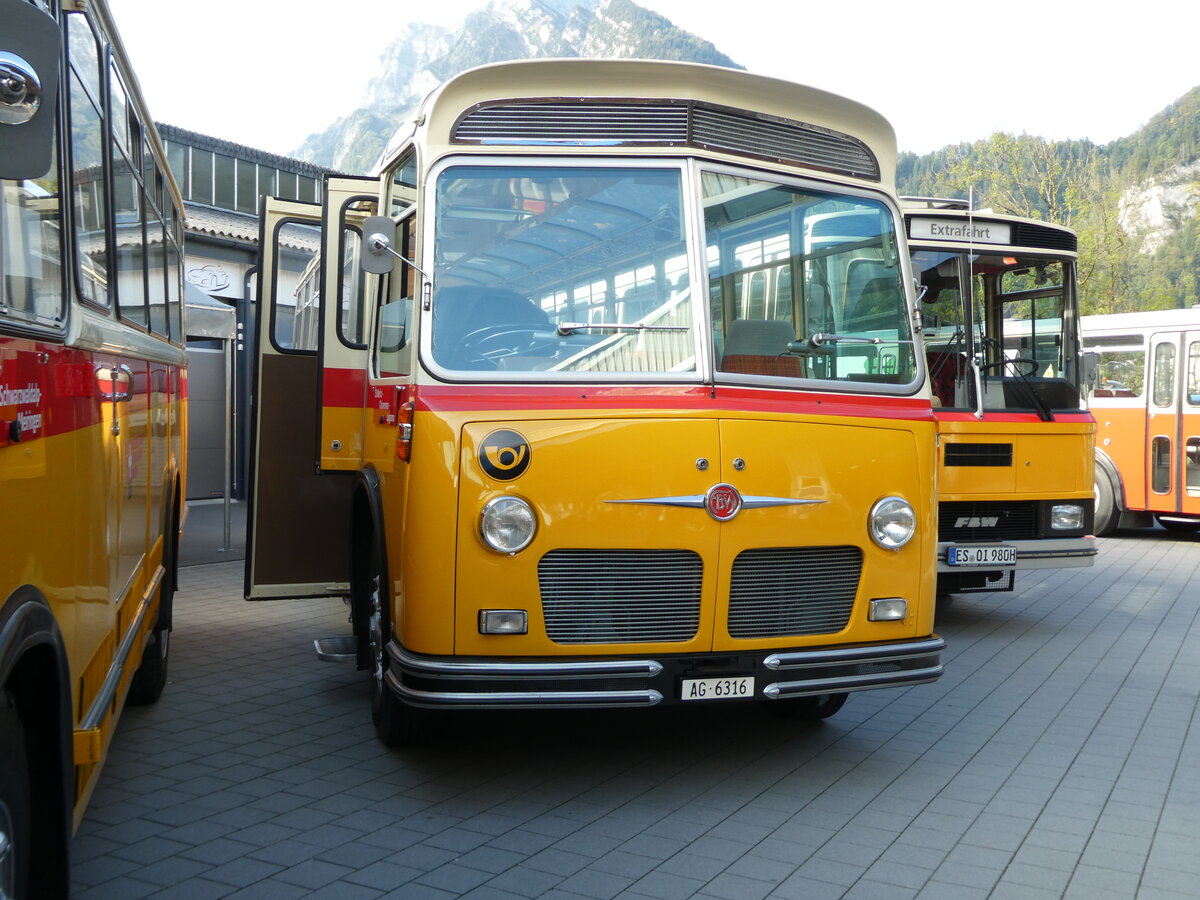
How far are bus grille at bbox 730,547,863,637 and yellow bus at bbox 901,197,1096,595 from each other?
3995 millimetres

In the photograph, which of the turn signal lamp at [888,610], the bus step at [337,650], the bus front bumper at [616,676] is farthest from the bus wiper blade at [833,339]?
A: the bus step at [337,650]

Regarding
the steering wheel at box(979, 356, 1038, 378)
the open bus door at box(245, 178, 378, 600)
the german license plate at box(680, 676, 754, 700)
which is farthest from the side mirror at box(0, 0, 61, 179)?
the steering wheel at box(979, 356, 1038, 378)

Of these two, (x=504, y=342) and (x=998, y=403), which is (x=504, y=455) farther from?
(x=998, y=403)

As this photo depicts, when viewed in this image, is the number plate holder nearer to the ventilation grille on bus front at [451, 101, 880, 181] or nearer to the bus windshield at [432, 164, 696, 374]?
the ventilation grille on bus front at [451, 101, 880, 181]

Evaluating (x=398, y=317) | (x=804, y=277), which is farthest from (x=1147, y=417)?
(x=398, y=317)

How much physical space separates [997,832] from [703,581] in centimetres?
149

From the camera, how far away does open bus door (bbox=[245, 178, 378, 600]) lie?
696 centimetres

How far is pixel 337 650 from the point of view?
22.0ft

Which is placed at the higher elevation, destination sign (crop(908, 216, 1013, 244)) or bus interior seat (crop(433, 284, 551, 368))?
destination sign (crop(908, 216, 1013, 244))

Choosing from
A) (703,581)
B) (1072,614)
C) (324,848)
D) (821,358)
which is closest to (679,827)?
(703,581)

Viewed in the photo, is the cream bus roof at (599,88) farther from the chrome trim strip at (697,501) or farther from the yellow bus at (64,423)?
the chrome trim strip at (697,501)

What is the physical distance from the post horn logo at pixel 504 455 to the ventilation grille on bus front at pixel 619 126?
1.34 metres

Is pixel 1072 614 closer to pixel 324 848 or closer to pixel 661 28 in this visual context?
pixel 324 848

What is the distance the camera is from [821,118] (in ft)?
18.9
